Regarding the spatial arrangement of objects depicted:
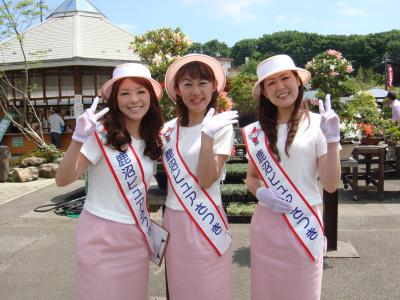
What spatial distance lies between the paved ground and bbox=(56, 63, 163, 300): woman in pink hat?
1.52m

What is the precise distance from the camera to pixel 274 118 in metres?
2.26

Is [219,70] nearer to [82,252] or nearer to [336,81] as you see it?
[82,252]

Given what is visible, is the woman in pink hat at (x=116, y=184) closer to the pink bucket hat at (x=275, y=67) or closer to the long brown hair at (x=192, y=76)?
the long brown hair at (x=192, y=76)

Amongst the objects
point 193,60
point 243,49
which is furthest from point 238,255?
point 243,49

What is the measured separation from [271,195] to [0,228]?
196 inches

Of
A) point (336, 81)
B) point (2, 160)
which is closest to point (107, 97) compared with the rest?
point (336, 81)

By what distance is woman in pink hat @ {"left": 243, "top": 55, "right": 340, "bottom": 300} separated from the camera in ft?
6.74

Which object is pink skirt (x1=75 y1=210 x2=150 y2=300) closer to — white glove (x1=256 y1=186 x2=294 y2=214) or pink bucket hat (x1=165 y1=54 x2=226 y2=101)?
white glove (x1=256 y1=186 x2=294 y2=214)

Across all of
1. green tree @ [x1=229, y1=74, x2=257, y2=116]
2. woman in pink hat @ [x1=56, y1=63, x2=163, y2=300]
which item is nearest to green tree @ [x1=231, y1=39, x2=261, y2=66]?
green tree @ [x1=229, y1=74, x2=257, y2=116]

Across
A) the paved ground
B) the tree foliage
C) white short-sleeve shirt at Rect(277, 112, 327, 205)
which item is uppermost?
the tree foliage

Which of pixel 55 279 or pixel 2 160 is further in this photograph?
pixel 2 160

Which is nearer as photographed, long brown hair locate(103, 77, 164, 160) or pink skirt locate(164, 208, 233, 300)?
pink skirt locate(164, 208, 233, 300)

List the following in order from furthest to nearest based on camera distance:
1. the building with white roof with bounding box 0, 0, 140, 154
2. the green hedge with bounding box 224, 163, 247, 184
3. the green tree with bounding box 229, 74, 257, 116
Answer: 1. the green tree with bounding box 229, 74, 257, 116
2. the building with white roof with bounding box 0, 0, 140, 154
3. the green hedge with bounding box 224, 163, 247, 184

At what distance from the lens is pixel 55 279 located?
3955mm
